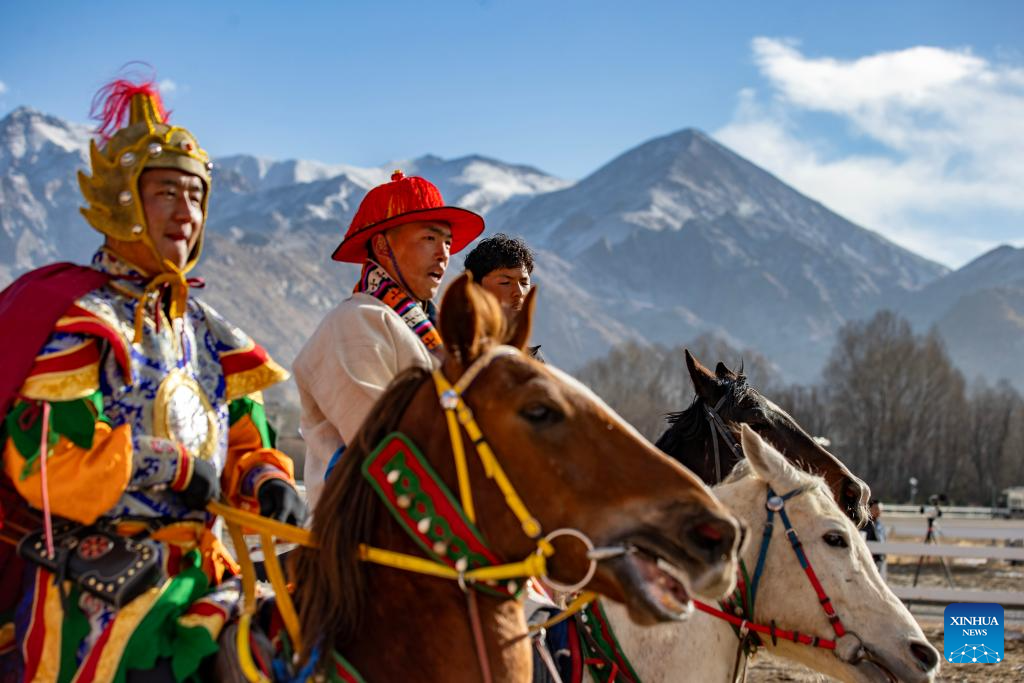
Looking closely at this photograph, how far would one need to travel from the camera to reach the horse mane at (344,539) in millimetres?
2672

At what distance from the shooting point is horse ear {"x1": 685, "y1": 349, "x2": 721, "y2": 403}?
6.03 metres

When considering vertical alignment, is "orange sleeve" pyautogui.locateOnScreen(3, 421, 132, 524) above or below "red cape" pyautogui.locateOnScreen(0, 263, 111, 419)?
below

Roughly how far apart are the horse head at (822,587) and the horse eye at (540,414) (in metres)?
2.19

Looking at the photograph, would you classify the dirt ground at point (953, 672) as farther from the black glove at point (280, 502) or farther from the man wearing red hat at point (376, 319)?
the black glove at point (280, 502)

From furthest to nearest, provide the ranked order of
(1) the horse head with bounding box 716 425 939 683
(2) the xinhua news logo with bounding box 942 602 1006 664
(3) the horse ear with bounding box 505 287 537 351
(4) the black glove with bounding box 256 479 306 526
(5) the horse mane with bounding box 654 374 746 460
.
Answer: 1. (2) the xinhua news logo with bounding box 942 602 1006 664
2. (5) the horse mane with bounding box 654 374 746 460
3. (1) the horse head with bounding box 716 425 939 683
4. (4) the black glove with bounding box 256 479 306 526
5. (3) the horse ear with bounding box 505 287 537 351

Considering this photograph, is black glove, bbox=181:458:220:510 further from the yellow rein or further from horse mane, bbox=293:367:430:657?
horse mane, bbox=293:367:430:657

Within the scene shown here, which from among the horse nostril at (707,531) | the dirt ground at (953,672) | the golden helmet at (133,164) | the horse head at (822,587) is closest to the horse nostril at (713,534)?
the horse nostril at (707,531)

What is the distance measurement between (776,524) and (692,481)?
2.16m

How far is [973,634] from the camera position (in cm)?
1079

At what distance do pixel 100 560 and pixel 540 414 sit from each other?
4.23 ft

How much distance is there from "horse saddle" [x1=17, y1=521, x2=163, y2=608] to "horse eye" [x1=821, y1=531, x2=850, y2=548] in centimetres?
286

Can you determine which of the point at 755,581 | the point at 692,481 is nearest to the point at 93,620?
the point at 692,481

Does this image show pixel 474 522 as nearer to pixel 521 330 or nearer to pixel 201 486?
pixel 521 330

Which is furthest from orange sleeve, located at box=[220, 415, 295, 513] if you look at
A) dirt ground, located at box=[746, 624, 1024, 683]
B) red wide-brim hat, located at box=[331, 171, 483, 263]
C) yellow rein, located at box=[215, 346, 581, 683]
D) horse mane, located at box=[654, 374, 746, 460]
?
dirt ground, located at box=[746, 624, 1024, 683]
